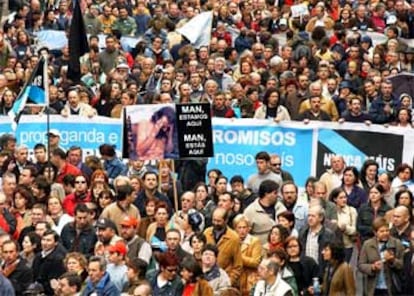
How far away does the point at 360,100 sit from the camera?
28547mm

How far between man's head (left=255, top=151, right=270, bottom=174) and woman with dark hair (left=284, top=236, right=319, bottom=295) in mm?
3601

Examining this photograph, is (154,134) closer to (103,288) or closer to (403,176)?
(403,176)

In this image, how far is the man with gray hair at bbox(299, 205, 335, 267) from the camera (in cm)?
2250

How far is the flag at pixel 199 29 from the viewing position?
3484 cm

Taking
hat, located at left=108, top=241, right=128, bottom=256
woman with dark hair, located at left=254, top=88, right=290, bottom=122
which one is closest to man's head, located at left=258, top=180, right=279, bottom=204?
hat, located at left=108, top=241, right=128, bottom=256

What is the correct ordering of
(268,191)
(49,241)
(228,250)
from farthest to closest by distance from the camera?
1. (268,191)
2. (228,250)
3. (49,241)

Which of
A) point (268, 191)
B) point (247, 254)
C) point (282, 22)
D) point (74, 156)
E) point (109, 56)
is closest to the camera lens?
point (247, 254)

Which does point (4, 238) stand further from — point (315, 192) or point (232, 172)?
point (232, 172)

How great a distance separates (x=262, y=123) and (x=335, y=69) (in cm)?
415

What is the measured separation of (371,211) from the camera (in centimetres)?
2353

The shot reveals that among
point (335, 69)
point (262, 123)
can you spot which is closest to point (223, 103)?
point (262, 123)

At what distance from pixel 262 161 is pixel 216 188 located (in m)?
1.07

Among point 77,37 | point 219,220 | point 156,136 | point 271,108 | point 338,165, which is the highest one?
point 77,37

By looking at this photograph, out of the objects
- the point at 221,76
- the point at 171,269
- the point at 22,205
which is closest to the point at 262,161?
the point at 22,205
